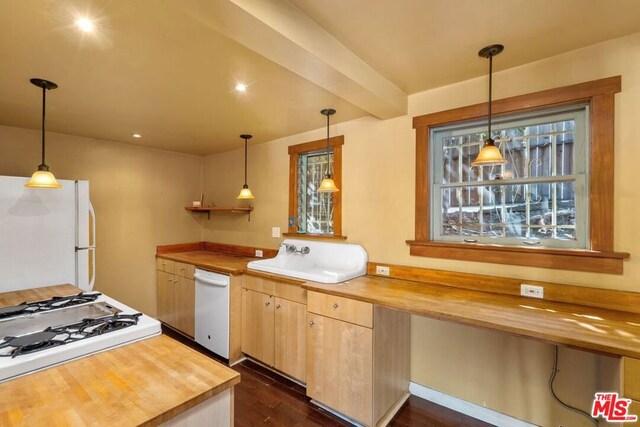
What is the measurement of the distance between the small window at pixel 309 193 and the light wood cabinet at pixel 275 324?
74 cm

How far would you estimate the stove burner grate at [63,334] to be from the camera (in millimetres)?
1116

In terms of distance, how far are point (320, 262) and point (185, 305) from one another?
1721 mm

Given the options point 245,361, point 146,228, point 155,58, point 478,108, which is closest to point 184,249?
point 146,228

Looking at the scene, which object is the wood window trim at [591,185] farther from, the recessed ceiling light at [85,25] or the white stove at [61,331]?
the recessed ceiling light at [85,25]

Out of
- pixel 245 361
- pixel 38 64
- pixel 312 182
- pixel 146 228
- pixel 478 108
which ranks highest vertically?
pixel 38 64

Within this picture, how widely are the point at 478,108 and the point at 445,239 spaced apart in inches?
38.0

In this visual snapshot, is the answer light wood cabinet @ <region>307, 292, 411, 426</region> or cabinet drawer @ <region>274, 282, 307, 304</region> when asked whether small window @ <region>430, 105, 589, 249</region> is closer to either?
light wood cabinet @ <region>307, 292, 411, 426</region>

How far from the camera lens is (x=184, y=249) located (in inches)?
167

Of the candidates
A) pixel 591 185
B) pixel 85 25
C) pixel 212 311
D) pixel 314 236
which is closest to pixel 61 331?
pixel 85 25

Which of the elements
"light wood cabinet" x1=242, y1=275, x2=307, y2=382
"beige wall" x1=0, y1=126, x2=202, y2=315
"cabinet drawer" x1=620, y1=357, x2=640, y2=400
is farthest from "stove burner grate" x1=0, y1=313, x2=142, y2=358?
"beige wall" x1=0, y1=126, x2=202, y2=315

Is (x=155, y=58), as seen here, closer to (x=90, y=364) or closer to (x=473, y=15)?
(x=90, y=364)

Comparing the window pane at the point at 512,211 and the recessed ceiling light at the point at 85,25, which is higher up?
the recessed ceiling light at the point at 85,25

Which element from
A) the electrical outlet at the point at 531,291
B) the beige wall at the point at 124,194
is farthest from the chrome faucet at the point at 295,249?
the beige wall at the point at 124,194

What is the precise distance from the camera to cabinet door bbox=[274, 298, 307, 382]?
242 cm
